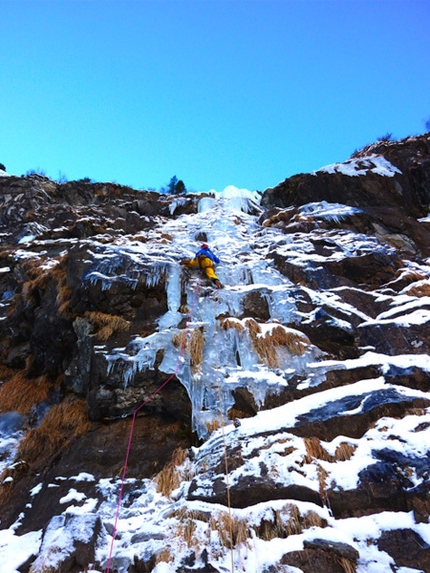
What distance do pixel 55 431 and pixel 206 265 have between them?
4669 millimetres

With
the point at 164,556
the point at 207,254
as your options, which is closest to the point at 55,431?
the point at 164,556

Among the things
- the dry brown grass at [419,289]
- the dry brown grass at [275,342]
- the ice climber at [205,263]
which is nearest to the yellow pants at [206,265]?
the ice climber at [205,263]

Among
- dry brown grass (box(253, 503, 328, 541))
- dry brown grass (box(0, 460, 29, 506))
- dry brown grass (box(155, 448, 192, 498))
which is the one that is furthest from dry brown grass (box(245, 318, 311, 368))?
dry brown grass (box(0, 460, 29, 506))

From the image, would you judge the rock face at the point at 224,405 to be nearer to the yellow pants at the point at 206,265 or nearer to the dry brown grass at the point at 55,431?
the dry brown grass at the point at 55,431

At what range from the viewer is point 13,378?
7.63m

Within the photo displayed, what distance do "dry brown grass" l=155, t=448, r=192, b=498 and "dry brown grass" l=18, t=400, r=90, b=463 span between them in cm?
178

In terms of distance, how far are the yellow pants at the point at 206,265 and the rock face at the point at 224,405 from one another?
296 mm

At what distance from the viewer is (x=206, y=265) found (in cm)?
834

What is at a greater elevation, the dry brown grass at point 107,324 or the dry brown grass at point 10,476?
the dry brown grass at point 107,324

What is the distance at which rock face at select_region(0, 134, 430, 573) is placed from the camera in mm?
3582

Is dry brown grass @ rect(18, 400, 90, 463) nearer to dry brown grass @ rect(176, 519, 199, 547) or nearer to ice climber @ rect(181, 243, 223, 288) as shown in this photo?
dry brown grass @ rect(176, 519, 199, 547)

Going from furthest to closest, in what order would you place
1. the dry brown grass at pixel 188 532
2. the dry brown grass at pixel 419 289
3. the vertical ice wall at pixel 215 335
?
1. the dry brown grass at pixel 419 289
2. the vertical ice wall at pixel 215 335
3. the dry brown grass at pixel 188 532

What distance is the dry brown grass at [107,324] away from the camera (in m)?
6.64

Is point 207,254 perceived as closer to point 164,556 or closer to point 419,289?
point 419,289
